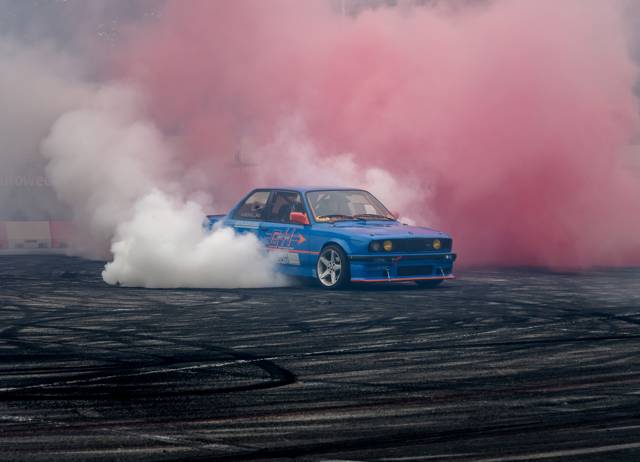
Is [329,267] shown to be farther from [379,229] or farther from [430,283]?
[430,283]

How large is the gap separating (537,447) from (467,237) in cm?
1311

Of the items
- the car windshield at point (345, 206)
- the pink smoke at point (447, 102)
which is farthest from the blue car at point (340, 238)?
the pink smoke at point (447, 102)

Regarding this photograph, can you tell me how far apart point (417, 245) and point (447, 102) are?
5.19 metres

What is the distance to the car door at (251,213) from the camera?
1480 cm

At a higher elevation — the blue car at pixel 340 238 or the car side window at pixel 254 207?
the car side window at pixel 254 207

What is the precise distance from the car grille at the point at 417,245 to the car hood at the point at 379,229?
0.06m

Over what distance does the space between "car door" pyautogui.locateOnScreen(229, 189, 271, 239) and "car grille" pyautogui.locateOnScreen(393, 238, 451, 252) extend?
6.57 feet

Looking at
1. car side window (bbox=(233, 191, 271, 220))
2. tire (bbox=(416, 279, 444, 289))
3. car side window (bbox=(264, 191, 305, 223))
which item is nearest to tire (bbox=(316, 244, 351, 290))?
car side window (bbox=(264, 191, 305, 223))

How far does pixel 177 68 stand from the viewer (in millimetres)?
18828

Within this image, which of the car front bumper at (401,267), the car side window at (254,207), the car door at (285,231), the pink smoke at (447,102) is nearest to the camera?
the car front bumper at (401,267)

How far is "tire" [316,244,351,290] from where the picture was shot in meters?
13.5

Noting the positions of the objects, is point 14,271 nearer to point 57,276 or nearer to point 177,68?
point 57,276

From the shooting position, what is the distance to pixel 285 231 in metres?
14.3

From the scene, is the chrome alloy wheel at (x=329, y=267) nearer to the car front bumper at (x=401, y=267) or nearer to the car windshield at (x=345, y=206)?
the car front bumper at (x=401, y=267)
